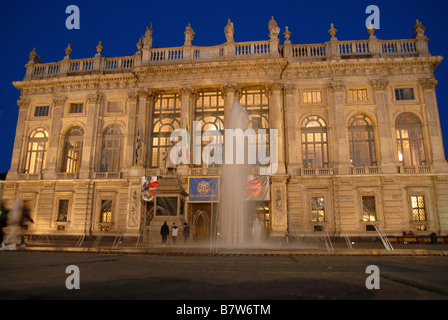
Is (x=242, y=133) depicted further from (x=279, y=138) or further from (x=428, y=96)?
(x=428, y=96)

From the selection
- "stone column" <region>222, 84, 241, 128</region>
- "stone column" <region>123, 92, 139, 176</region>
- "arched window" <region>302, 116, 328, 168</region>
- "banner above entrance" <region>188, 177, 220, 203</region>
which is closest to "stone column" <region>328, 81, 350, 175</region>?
"arched window" <region>302, 116, 328, 168</region>

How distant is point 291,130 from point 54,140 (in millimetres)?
22488

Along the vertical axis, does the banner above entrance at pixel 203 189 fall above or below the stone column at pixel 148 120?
below

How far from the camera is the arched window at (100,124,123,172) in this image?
29516 mm

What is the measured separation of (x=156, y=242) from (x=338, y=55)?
2283 cm

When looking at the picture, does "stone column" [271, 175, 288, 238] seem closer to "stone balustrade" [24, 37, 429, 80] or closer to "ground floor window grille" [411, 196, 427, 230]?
"ground floor window grille" [411, 196, 427, 230]

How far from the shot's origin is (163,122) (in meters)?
29.6

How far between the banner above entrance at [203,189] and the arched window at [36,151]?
51.7 feet

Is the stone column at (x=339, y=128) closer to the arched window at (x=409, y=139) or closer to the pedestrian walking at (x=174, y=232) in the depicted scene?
the arched window at (x=409, y=139)

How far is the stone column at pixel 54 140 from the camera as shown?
95.9 ft

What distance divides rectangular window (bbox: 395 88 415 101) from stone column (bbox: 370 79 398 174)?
1.31 m

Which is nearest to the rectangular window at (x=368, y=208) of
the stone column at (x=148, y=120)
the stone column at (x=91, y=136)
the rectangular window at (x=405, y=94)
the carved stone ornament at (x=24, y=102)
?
the rectangular window at (x=405, y=94)
